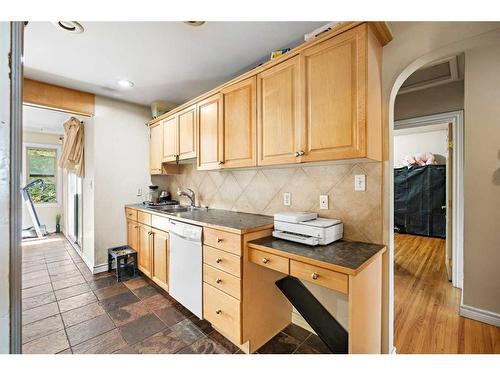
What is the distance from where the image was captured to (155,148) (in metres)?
3.28

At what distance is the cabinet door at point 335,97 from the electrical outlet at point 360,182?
0.33 metres

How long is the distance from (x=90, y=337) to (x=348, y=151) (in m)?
2.33

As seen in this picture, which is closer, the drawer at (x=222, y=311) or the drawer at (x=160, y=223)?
the drawer at (x=222, y=311)

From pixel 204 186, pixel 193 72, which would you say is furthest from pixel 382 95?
pixel 204 186

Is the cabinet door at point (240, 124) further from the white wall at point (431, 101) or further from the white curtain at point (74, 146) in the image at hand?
the white curtain at point (74, 146)

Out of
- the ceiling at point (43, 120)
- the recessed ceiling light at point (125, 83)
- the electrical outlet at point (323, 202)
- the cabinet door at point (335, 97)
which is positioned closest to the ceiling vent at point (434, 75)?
the cabinet door at point (335, 97)

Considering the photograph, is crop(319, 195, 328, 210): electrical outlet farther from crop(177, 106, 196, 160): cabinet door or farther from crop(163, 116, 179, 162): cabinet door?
crop(163, 116, 179, 162): cabinet door

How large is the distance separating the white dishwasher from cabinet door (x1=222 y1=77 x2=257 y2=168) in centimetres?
71

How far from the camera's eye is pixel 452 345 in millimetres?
1683

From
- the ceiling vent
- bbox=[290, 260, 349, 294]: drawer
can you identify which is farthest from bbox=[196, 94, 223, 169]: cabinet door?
the ceiling vent

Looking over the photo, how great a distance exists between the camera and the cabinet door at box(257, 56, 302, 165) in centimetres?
161

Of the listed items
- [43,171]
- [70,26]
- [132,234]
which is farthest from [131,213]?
[43,171]

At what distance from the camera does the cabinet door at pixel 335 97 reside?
1.31 m

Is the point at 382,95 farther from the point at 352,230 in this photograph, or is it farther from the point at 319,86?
the point at 352,230
